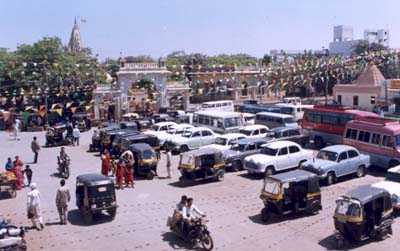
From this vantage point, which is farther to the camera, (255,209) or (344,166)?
(344,166)

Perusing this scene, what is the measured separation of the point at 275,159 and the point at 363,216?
345 inches

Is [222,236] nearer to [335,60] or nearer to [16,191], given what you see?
[16,191]

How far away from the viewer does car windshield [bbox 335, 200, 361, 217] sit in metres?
13.7

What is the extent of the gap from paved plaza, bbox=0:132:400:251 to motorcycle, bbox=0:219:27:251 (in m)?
1.18

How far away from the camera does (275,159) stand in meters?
22.4

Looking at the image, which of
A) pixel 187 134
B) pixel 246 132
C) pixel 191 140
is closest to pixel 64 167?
pixel 191 140

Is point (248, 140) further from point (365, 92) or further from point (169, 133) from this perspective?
point (365, 92)

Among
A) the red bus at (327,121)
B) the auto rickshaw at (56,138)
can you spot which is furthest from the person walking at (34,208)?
the red bus at (327,121)

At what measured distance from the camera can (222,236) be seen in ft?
49.2

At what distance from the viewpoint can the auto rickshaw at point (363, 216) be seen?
1376 cm

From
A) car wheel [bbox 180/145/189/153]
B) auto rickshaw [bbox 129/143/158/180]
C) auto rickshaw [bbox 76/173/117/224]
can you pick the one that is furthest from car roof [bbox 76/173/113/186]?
car wheel [bbox 180/145/189/153]

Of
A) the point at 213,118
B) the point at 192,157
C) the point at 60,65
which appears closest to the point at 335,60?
the point at 213,118

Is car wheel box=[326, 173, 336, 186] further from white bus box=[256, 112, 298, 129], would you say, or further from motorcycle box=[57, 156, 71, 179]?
white bus box=[256, 112, 298, 129]

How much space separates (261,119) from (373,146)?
12.3 m
